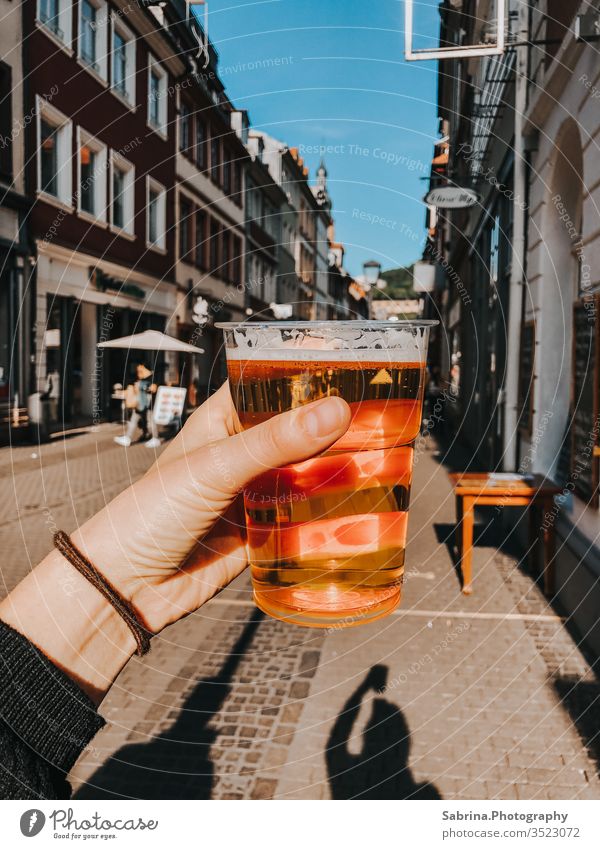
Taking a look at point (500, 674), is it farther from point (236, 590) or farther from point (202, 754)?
point (236, 590)

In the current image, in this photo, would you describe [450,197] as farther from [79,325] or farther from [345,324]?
[79,325]

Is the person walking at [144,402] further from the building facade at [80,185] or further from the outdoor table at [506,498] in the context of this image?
the building facade at [80,185]

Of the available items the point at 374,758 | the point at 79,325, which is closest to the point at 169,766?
the point at 374,758

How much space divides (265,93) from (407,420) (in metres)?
0.66

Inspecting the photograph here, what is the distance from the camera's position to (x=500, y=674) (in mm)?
4184

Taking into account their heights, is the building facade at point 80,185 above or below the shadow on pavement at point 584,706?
above

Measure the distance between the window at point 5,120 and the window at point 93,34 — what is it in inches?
72.3

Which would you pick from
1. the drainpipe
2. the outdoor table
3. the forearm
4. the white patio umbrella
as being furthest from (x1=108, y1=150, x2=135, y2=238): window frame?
the forearm

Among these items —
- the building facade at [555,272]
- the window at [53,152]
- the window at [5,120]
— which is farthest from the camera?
the window at [53,152]

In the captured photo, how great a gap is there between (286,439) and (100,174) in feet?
50.7

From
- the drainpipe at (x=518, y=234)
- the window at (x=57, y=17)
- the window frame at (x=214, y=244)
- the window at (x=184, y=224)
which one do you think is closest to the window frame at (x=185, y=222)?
the window at (x=184, y=224)

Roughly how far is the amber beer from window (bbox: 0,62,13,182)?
14147 millimetres

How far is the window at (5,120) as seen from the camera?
13.4 meters

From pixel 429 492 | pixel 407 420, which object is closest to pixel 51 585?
pixel 407 420
